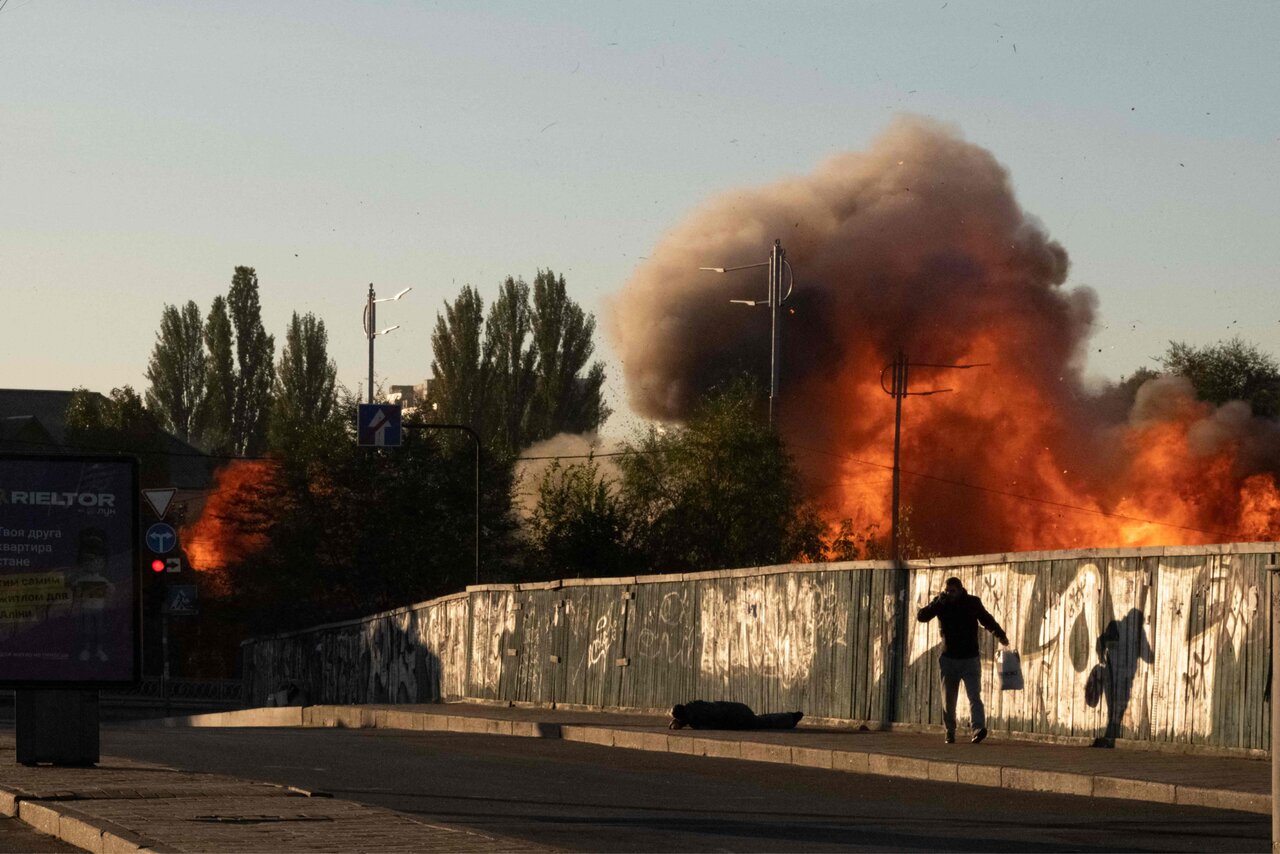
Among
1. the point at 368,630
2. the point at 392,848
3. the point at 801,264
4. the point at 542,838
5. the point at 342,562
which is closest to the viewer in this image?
the point at 392,848

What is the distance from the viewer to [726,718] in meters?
20.3

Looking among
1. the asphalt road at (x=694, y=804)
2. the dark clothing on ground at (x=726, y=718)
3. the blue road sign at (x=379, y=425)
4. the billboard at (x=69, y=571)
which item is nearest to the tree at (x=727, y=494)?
→ the blue road sign at (x=379, y=425)

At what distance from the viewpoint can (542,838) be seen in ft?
31.9

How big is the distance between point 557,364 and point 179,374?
19.4 metres

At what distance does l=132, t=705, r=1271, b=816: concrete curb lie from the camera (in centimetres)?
1280

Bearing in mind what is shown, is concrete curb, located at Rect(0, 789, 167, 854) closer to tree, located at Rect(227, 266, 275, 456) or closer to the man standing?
the man standing

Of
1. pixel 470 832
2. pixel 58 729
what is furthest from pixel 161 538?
pixel 470 832

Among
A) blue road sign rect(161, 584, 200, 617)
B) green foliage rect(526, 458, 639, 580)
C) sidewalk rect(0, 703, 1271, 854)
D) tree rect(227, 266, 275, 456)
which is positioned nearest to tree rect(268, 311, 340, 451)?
tree rect(227, 266, 275, 456)

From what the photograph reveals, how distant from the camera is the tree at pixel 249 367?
3659 inches

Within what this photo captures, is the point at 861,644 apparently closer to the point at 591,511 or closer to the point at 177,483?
the point at 591,511

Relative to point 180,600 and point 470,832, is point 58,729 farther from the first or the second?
point 180,600

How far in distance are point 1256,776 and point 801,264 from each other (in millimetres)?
66238

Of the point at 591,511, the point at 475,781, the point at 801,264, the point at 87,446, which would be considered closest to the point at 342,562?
the point at 591,511

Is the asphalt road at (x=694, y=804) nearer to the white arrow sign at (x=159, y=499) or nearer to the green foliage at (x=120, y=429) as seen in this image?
the white arrow sign at (x=159, y=499)
